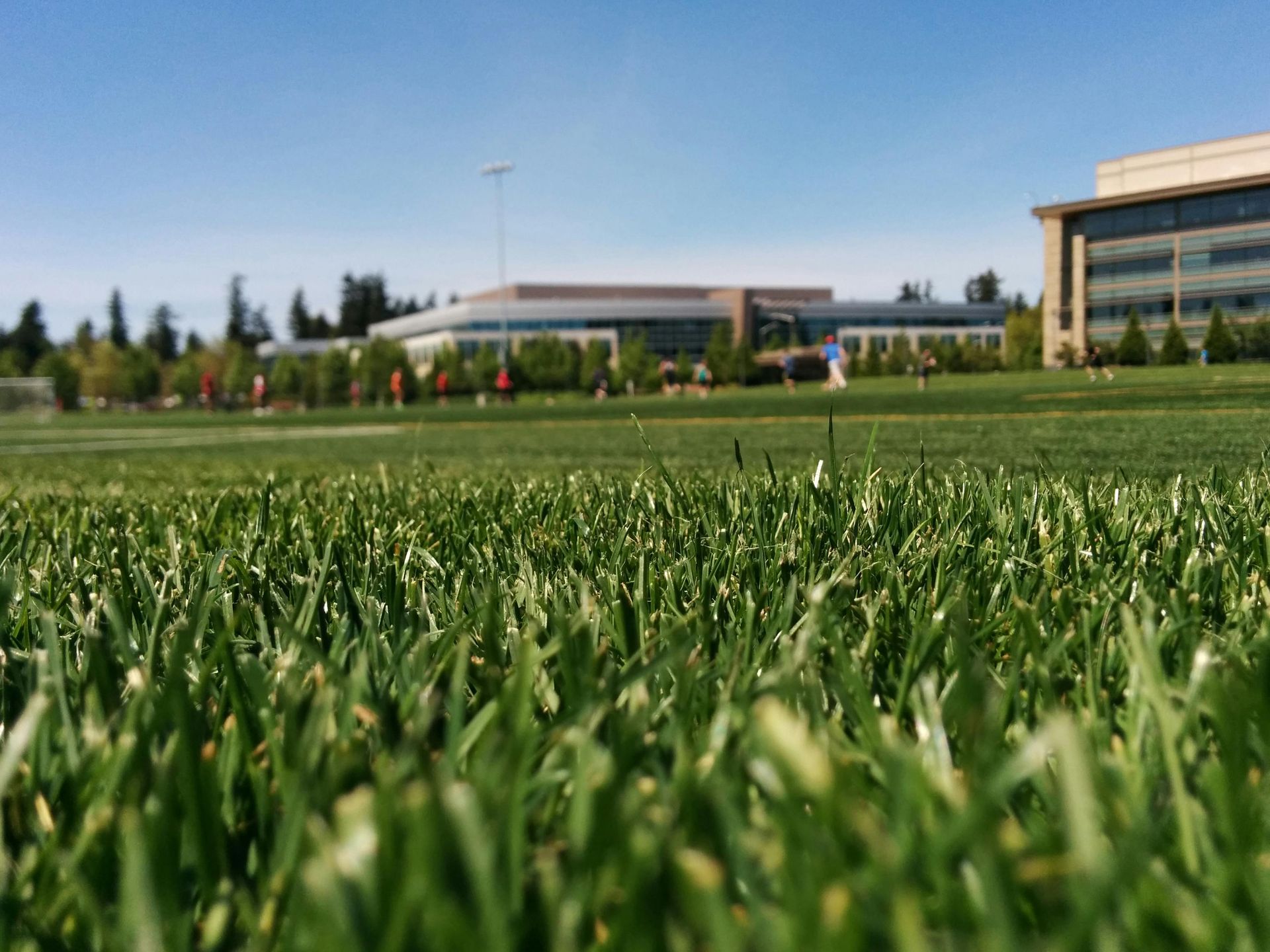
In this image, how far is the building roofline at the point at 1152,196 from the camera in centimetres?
7256

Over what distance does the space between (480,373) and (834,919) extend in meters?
84.6

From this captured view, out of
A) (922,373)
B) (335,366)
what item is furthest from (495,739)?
(335,366)

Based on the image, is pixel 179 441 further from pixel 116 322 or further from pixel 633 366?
pixel 116 322

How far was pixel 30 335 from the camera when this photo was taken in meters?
142

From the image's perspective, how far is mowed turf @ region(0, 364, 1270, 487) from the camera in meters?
6.33

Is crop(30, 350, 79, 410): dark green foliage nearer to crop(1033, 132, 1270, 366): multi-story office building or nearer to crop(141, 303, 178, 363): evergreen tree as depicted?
crop(141, 303, 178, 363): evergreen tree

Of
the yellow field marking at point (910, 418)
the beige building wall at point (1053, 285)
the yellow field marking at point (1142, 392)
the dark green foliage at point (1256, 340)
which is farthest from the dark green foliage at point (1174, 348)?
the yellow field marking at point (910, 418)

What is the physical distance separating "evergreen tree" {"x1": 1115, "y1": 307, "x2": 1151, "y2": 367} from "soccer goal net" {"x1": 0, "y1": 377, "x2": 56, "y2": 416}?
69.2m

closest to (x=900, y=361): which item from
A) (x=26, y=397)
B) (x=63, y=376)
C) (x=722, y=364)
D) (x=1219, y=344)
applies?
(x=722, y=364)

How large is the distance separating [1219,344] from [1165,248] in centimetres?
1960

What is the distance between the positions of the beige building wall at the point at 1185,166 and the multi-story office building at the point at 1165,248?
0.27 ft

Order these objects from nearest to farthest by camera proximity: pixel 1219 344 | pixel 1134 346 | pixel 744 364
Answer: pixel 1219 344 → pixel 1134 346 → pixel 744 364

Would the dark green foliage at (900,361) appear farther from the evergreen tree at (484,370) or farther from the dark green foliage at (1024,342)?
→ the evergreen tree at (484,370)

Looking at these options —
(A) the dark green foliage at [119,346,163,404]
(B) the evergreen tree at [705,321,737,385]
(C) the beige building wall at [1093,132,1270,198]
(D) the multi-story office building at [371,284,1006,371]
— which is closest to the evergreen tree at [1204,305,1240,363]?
(C) the beige building wall at [1093,132,1270,198]
